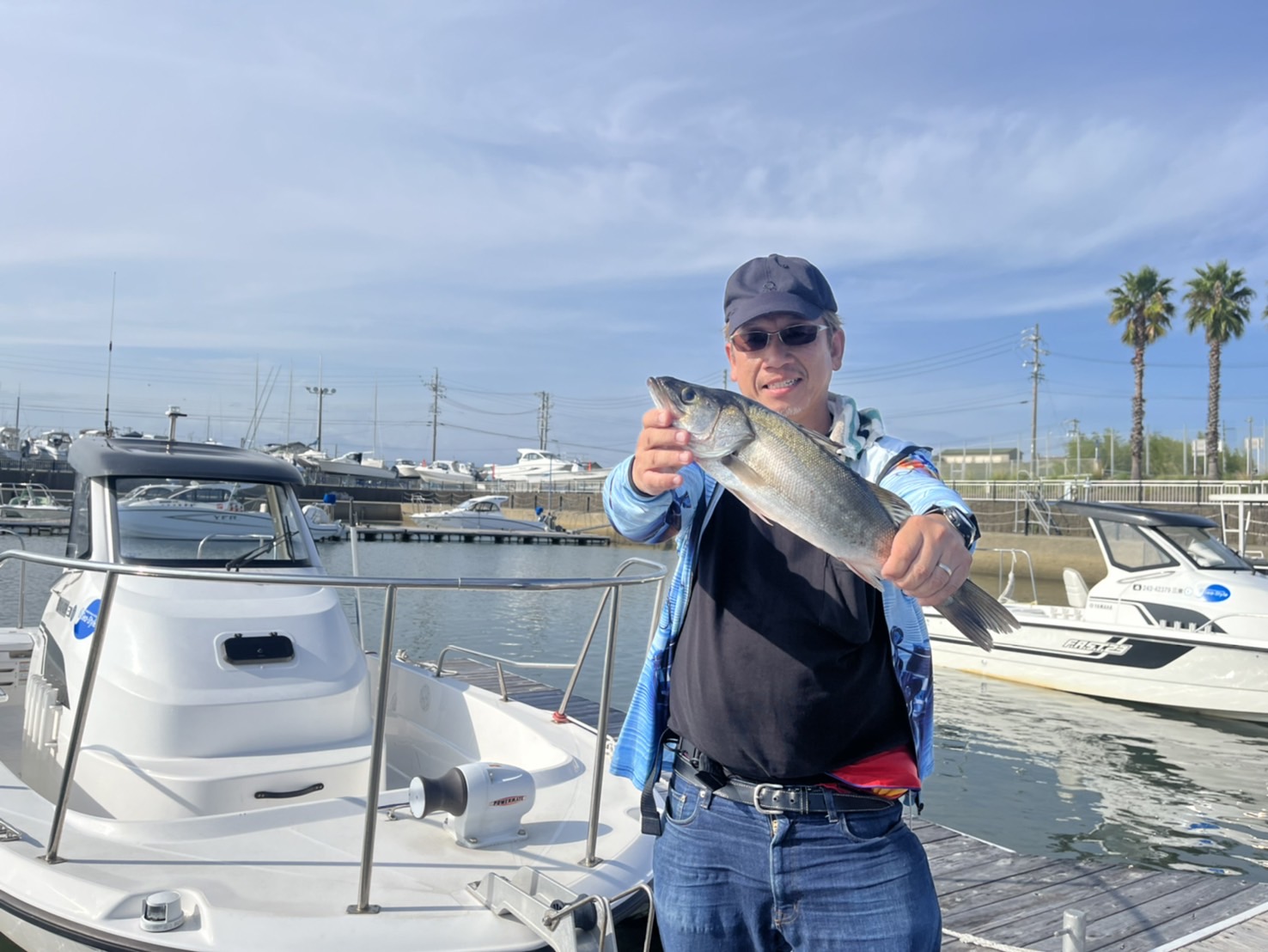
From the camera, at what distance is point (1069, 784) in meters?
10.3

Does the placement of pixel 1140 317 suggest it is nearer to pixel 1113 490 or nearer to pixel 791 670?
pixel 1113 490

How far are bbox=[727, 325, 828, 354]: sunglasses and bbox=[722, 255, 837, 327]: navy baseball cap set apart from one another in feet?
0.10

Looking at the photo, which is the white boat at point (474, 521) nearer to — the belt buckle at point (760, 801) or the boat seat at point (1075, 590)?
the boat seat at point (1075, 590)

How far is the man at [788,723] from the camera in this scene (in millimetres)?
2105

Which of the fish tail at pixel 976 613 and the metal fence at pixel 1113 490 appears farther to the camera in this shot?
the metal fence at pixel 1113 490

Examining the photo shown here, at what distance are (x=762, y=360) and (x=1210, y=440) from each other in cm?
4511

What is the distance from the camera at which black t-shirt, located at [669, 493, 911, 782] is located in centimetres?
211

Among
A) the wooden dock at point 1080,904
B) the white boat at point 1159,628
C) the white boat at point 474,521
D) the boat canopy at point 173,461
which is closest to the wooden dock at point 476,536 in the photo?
the white boat at point 474,521

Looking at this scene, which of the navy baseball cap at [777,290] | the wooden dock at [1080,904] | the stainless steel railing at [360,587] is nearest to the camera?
the navy baseball cap at [777,290]

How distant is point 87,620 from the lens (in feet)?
17.9

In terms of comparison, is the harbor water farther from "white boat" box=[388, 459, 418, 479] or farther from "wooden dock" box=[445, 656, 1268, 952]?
"white boat" box=[388, 459, 418, 479]

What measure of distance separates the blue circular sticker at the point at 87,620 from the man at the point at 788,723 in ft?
14.2

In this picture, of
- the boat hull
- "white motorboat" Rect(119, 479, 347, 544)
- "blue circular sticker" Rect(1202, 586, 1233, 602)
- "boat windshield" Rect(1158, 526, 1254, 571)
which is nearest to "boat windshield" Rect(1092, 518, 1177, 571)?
"boat windshield" Rect(1158, 526, 1254, 571)

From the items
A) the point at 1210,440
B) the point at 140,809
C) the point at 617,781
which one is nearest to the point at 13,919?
the point at 140,809
